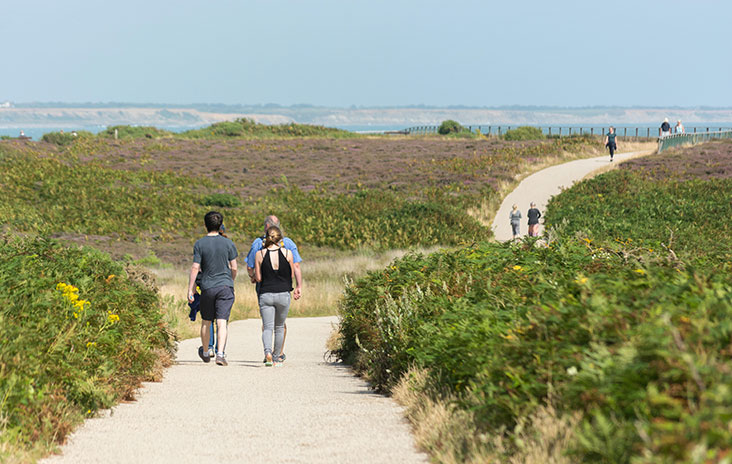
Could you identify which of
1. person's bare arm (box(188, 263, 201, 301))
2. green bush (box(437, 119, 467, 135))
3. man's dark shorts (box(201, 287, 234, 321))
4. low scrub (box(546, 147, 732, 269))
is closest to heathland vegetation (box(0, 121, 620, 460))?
person's bare arm (box(188, 263, 201, 301))

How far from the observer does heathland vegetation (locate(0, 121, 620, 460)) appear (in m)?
6.46

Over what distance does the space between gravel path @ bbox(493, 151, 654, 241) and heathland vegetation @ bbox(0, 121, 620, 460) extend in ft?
3.00

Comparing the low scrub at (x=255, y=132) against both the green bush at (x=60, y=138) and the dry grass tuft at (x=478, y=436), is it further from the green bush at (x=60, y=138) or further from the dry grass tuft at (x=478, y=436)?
the dry grass tuft at (x=478, y=436)

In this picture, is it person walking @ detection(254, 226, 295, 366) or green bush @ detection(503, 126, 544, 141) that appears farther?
green bush @ detection(503, 126, 544, 141)

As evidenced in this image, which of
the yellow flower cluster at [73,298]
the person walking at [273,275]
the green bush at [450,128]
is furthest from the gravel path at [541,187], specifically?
the green bush at [450,128]

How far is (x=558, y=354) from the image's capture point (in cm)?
493

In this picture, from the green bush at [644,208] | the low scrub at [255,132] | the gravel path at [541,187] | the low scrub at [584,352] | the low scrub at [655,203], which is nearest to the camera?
the low scrub at [584,352]

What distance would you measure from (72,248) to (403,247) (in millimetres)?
23462

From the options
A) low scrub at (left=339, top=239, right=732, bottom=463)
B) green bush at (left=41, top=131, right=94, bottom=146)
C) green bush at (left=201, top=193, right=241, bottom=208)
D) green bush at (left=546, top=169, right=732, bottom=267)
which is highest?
low scrub at (left=339, top=239, right=732, bottom=463)

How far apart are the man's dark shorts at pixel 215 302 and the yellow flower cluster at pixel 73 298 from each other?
347cm

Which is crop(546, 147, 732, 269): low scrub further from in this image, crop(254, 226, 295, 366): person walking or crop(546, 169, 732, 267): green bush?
crop(254, 226, 295, 366): person walking

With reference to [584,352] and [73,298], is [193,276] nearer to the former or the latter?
[73,298]

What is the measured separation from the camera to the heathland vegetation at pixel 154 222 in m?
6.46

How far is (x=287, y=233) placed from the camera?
36.5m
